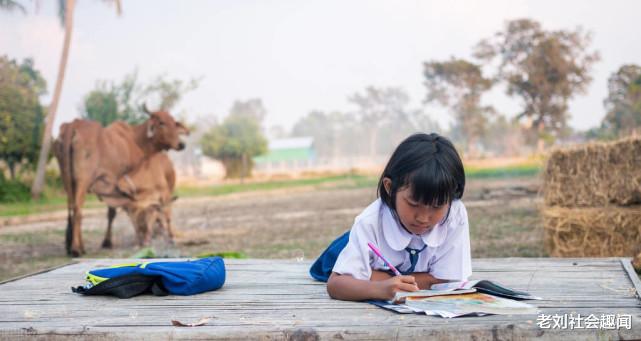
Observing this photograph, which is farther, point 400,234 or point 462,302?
point 400,234

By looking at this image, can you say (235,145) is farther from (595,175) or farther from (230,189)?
(595,175)

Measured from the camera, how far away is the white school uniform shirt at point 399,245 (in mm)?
3027

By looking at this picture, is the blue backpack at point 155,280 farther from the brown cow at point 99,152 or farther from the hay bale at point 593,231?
the brown cow at point 99,152

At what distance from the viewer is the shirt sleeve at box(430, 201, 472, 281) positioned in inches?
123

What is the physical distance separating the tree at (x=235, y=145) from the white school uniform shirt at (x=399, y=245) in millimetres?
34403

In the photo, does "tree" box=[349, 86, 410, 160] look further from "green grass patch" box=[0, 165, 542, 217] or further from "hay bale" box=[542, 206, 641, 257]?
"hay bale" box=[542, 206, 641, 257]

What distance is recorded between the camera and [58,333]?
248 centimetres

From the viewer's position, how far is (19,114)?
16.4 metres

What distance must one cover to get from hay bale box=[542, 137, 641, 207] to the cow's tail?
5.89 meters

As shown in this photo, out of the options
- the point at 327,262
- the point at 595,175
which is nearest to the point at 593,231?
the point at 595,175

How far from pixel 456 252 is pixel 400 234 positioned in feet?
0.90

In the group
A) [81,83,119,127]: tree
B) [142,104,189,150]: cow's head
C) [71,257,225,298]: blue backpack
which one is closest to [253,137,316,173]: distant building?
[81,83,119,127]: tree

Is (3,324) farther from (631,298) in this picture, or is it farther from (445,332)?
(631,298)

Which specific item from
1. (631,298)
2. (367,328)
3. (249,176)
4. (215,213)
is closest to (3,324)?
(367,328)
